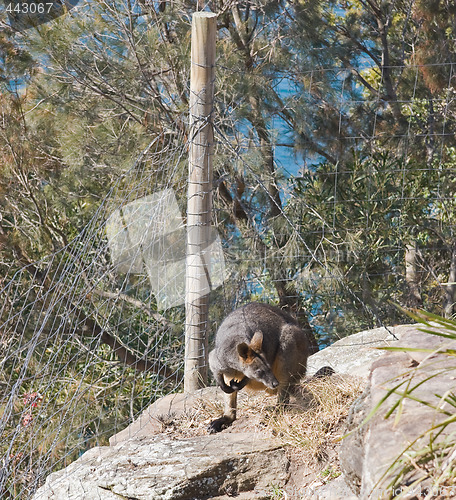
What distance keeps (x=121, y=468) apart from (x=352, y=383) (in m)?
1.48

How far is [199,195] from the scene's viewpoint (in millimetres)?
4742

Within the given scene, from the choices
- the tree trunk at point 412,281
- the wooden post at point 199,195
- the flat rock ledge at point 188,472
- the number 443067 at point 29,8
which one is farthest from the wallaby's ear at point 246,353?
the number 443067 at point 29,8

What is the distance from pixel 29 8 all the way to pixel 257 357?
5.57m

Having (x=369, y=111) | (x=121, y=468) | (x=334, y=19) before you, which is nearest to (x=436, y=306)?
(x=369, y=111)

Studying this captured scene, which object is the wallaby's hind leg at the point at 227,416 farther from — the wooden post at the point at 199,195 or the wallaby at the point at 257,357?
the wooden post at the point at 199,195

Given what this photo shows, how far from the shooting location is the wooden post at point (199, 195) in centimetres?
462

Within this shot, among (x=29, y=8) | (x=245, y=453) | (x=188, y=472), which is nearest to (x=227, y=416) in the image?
(x=245, y=453)

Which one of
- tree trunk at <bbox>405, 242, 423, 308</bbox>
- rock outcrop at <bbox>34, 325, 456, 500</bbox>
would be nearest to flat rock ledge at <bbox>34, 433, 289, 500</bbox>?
rock outcrop at <bbox>34, 325, 456, 500</bbox>

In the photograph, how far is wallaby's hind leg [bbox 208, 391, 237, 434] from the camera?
172 inches

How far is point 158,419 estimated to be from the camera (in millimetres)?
4621

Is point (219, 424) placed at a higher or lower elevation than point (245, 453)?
higher

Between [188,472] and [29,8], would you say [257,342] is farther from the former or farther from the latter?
[29,8]

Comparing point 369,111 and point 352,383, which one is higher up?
point 369,111

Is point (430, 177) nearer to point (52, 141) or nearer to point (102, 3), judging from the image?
point (102, 3)
